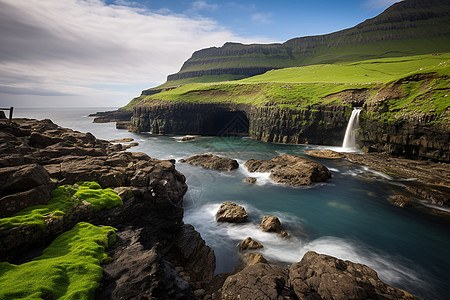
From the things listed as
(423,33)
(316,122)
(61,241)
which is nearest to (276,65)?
(423,33)

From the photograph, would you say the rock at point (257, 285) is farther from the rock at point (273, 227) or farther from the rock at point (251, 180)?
the rock at point (251, 180)

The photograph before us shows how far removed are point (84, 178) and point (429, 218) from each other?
26075 mm

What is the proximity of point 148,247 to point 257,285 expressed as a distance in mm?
5034

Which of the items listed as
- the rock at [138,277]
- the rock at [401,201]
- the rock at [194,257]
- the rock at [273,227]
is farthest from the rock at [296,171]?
the rock at [138,277]

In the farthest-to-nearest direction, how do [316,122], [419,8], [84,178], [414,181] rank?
[419,8]
[316,122]
[414,181]
[84,178]

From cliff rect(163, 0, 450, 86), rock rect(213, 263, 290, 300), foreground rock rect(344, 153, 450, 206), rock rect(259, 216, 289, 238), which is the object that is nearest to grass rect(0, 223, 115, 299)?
rock rect(213, 263, 290, 300)

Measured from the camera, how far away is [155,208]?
44.3ft

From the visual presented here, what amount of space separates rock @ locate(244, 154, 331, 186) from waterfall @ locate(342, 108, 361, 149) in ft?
64.2

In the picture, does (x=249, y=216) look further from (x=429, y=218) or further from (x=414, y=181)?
(x=414, y=181)

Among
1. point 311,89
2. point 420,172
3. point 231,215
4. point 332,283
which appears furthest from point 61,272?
point 311,89

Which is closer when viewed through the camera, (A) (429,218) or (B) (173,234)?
(B) (173,234)

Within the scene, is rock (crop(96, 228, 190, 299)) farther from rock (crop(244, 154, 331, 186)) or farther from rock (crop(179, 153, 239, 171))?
rock (crop(179, 153, 239, 171))

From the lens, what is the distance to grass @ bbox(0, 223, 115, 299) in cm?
575

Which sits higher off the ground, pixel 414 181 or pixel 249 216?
pixel 414 181
